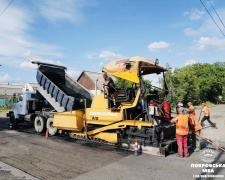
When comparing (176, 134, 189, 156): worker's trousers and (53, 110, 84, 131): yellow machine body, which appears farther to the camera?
(53, 110, 84, 131): yellow machine body

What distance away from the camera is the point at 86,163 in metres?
5.78

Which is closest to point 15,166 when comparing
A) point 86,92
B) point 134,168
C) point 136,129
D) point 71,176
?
point 71,176

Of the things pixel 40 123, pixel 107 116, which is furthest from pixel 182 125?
pixel 40 123

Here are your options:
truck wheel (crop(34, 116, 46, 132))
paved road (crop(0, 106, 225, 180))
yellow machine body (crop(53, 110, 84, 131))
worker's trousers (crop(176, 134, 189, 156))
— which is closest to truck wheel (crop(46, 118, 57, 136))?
truck wheel (crop(34, 116, 46, 132))

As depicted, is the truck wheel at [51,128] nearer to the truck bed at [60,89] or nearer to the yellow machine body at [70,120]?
the yellow machine body at [70,120]

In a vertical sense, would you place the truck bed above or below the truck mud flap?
above

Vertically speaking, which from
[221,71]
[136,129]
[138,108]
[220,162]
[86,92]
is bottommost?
→ [220,162]

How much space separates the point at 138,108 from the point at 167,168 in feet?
9.65

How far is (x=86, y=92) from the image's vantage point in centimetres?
1093

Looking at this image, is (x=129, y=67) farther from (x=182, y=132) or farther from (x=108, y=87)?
(x=182, y=132)

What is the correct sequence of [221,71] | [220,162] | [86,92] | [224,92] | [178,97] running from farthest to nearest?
[221,71]
[224,92]
[178,97]
[86,92]
[220,162]

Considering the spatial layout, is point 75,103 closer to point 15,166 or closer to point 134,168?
point 15,166

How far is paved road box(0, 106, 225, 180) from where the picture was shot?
4.91 m

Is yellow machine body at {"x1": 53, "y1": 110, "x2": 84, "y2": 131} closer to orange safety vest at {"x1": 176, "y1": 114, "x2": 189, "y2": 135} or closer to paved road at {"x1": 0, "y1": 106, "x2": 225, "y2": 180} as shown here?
paved road at {"x1": 0, "y1": 106, "x2": 225, "y2": 180}
